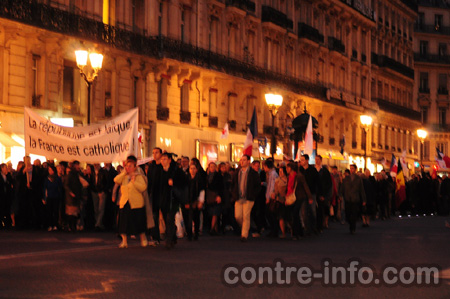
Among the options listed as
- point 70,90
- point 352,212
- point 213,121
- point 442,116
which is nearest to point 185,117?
point 213,121

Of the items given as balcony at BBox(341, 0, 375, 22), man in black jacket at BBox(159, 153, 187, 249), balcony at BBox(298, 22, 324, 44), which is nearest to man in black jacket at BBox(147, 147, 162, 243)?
man in black jacket at BBox(159, 153, 187, 249)

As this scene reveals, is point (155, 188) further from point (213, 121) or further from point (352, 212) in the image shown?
point (213, 121)

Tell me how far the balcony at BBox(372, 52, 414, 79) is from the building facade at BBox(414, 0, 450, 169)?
375 inches

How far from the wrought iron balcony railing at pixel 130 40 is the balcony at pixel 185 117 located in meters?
2.08

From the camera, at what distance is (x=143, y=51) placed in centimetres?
3850

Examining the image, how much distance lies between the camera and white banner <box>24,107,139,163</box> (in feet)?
67.8

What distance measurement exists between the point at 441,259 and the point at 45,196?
410 inches

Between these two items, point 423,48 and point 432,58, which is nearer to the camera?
point 432,58

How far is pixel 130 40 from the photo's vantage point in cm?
3766

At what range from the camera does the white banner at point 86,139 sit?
20.7m

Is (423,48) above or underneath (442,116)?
above

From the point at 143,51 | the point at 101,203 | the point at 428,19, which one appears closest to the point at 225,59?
the point at 143,51

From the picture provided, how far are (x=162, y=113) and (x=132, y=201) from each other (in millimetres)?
23648

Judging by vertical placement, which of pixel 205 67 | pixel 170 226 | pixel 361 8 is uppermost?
pixel 361 8
